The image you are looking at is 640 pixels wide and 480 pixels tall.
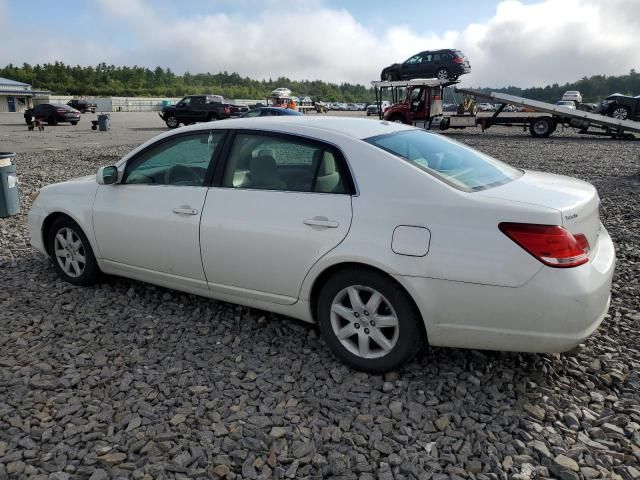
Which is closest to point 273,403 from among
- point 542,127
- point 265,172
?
point 265,172

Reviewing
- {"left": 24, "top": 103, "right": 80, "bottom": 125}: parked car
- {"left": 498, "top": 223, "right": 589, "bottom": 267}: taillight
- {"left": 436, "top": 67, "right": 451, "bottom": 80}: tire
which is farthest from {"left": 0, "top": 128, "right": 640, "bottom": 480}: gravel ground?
{"left": 24, "top": 103, "right": 80, "bottom": 125}: parked car

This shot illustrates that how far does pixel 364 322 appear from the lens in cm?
312

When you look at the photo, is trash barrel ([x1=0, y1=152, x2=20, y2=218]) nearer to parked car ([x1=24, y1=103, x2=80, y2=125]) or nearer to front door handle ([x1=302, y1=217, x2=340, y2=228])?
front door handle ([x1=302, y1=217, x2=340, y2=228])

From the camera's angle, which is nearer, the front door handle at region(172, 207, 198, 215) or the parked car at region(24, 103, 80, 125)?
the front door handle at region(172, 207, 198, 215)

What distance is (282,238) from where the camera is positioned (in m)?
3.27

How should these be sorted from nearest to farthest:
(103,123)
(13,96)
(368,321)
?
1. (368,321)
2. (103,123)
3. (13,96)

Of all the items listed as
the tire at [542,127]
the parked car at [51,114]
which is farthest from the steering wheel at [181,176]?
the parked car at [51,114]

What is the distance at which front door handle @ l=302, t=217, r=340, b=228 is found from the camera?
310cm

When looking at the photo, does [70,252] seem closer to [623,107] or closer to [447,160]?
[447,160]

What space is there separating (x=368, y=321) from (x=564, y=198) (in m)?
1.33

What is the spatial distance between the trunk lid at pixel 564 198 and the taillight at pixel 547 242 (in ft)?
0.27

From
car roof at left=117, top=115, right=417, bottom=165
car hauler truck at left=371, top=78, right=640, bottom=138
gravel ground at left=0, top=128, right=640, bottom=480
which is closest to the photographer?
gravel ground at left=0, top=128, right=640, bottom=480

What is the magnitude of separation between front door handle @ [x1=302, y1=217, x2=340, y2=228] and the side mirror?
188 cm

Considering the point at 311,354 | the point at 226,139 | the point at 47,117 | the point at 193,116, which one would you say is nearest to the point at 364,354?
the point at 311,354
